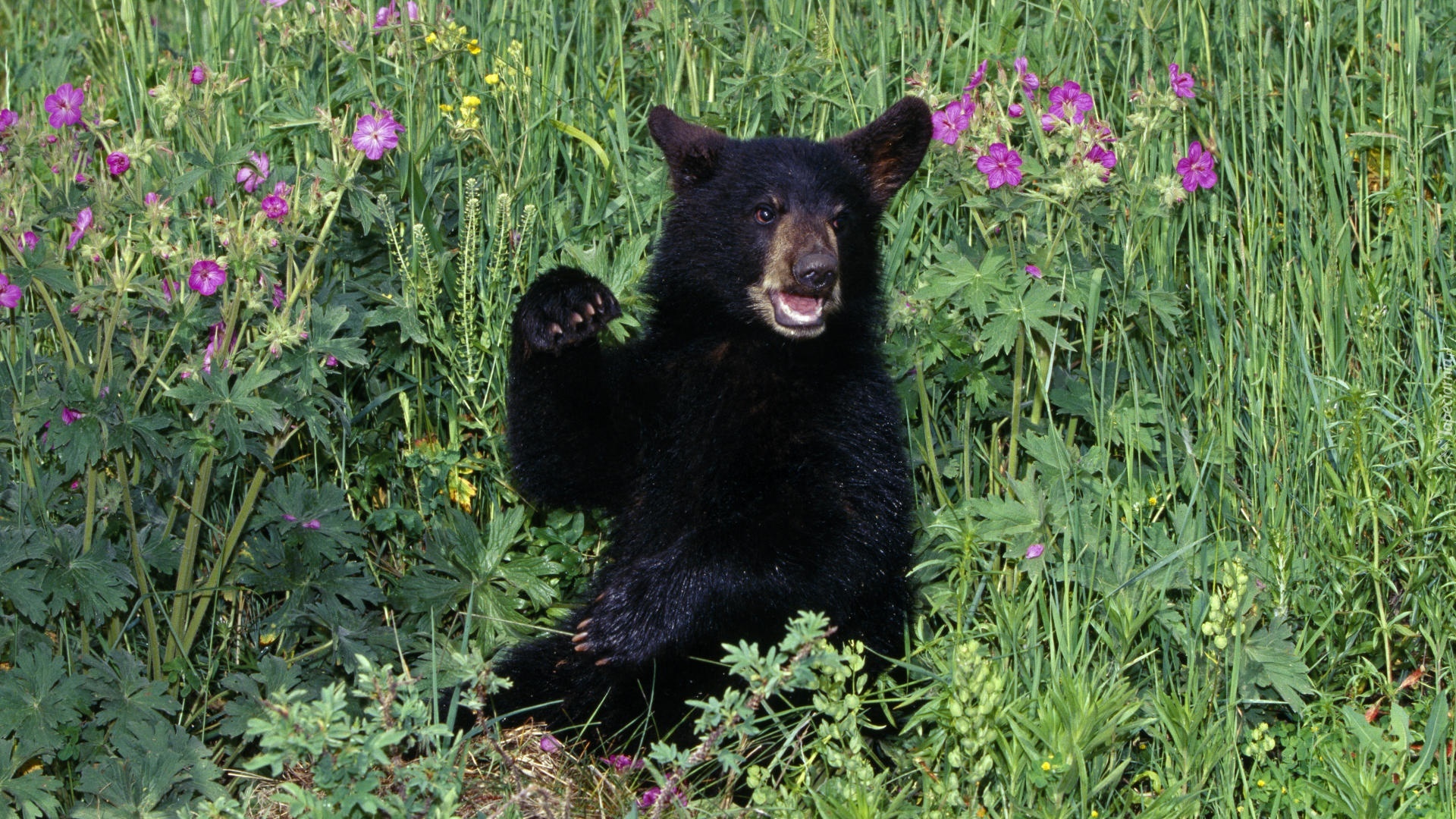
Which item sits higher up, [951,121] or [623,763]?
[951,121]

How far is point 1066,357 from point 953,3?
1465 millimetres

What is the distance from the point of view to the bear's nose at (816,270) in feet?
11.6

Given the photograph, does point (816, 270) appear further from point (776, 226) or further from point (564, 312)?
point (564, 312)

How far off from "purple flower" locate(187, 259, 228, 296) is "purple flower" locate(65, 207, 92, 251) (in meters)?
0.27

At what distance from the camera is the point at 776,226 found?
376 cm

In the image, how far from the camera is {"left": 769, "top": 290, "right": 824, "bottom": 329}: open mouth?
3574 mm

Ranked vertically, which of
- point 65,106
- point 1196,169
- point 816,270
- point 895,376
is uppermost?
point 65,106

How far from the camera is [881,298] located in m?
3.92

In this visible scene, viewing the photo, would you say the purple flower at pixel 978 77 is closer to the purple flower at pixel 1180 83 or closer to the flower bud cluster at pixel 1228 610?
the purple flower at pixel 1180 83

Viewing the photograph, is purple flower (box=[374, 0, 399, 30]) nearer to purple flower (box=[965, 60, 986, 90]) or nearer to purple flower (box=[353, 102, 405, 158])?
purple flower (box=[353, 102, 405, 158])

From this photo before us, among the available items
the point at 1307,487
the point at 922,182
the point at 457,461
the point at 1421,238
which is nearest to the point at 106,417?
the point at 457,461

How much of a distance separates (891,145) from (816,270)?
0.65 meters

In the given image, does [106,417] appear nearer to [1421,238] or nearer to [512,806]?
[512,806]

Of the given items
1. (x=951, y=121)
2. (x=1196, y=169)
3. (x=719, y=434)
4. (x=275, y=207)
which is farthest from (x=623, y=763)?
(x=1196, y=169)
